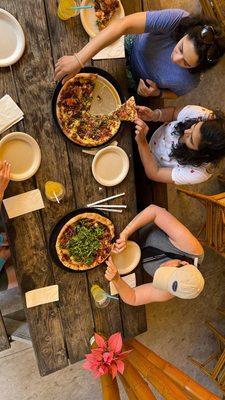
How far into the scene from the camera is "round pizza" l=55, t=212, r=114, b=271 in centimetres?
166

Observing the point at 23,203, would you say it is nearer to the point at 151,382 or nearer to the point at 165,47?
the point at 165,47

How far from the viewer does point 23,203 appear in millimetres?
1566

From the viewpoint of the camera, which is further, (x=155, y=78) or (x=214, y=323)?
(x=214, y=323)

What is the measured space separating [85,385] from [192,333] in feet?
3.35

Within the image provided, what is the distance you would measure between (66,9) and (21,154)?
25.5 inches

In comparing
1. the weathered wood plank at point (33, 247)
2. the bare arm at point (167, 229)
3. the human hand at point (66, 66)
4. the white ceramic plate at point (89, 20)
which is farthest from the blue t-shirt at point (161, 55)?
the bare arm at point (167, 229)

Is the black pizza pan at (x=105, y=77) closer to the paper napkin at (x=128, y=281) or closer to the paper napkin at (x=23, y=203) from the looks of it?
the paper napkin at (x=23, y=203)

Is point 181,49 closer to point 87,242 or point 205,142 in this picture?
point 205,142

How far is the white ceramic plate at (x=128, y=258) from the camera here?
1.82m

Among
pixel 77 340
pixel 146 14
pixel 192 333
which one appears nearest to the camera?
pixel 146 14

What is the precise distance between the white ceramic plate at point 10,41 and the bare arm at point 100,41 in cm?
17

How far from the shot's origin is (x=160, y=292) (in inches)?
67.1

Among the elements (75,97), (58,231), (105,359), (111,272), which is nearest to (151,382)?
(105,359)

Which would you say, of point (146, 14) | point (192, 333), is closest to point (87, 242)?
point (146, 14)
